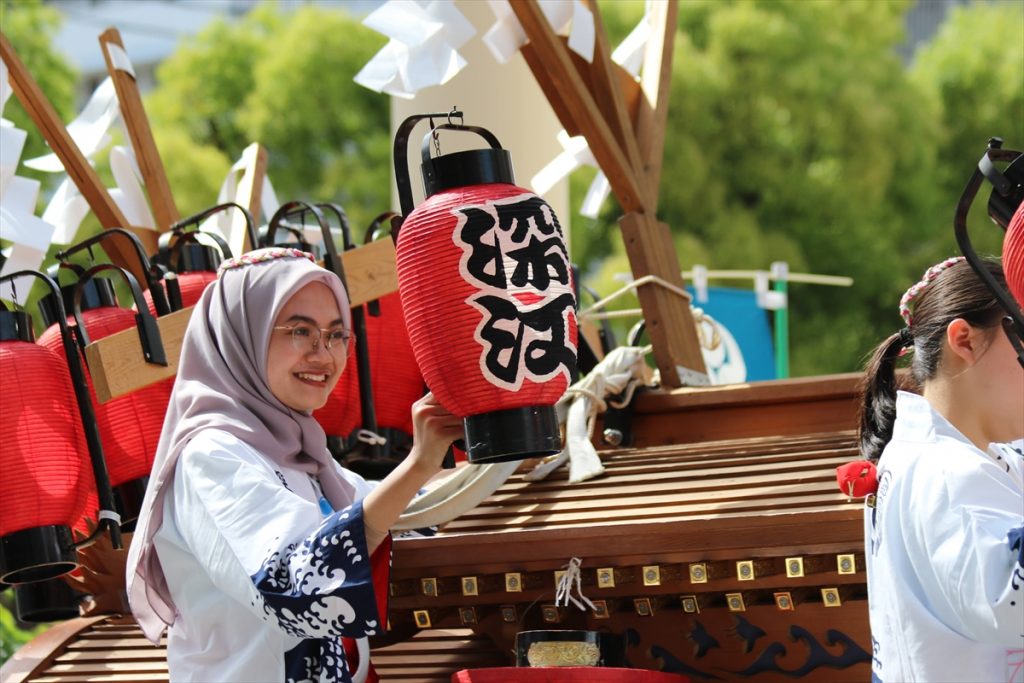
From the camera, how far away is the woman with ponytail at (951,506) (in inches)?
76.1

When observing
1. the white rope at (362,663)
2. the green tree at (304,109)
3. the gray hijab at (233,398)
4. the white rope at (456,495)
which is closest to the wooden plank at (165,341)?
the gray hijab at (233,398)

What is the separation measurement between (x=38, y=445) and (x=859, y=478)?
188 cm

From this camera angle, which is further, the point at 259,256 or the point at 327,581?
the point at 259,256

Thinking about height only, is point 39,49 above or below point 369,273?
above

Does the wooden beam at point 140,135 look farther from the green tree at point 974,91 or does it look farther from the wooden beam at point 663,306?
the green tree at point 974,91

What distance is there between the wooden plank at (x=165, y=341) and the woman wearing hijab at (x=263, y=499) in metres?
0.53

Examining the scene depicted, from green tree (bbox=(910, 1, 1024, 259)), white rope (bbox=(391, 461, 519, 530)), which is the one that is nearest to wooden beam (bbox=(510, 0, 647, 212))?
white rope (bbox=(391, 461, 519, 530))

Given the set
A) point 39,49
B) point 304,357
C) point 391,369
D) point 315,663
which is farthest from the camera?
→ point 39,49

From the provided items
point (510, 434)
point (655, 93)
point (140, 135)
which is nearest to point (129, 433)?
point (140, 135)

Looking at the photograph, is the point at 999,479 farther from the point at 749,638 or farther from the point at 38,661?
the point at 38,661

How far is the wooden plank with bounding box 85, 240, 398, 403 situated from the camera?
3.07m

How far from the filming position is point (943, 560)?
6.49 ft

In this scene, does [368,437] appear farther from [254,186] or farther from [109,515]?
[254,186]

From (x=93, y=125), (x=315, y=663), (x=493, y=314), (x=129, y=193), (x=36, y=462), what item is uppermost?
(x=93, y=125)
